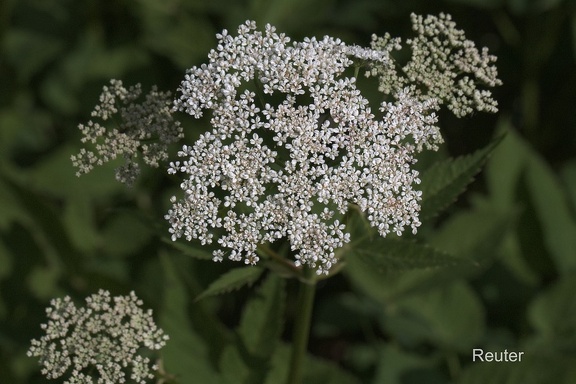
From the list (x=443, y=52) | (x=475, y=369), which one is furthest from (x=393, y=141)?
(x=475, y=369)

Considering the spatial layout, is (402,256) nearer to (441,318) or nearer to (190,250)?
(190,250)

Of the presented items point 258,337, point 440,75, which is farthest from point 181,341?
point 440,75

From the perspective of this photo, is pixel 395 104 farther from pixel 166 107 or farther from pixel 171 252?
pixel 171 252

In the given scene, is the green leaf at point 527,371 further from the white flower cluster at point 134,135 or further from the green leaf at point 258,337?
the white flower cluster at point 134,135

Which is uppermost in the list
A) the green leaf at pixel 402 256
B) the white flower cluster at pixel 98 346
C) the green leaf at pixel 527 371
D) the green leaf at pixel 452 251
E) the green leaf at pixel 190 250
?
the green leaf at pixel 452 251

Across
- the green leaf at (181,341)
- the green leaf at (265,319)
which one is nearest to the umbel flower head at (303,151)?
the green leaf at (265,319)
